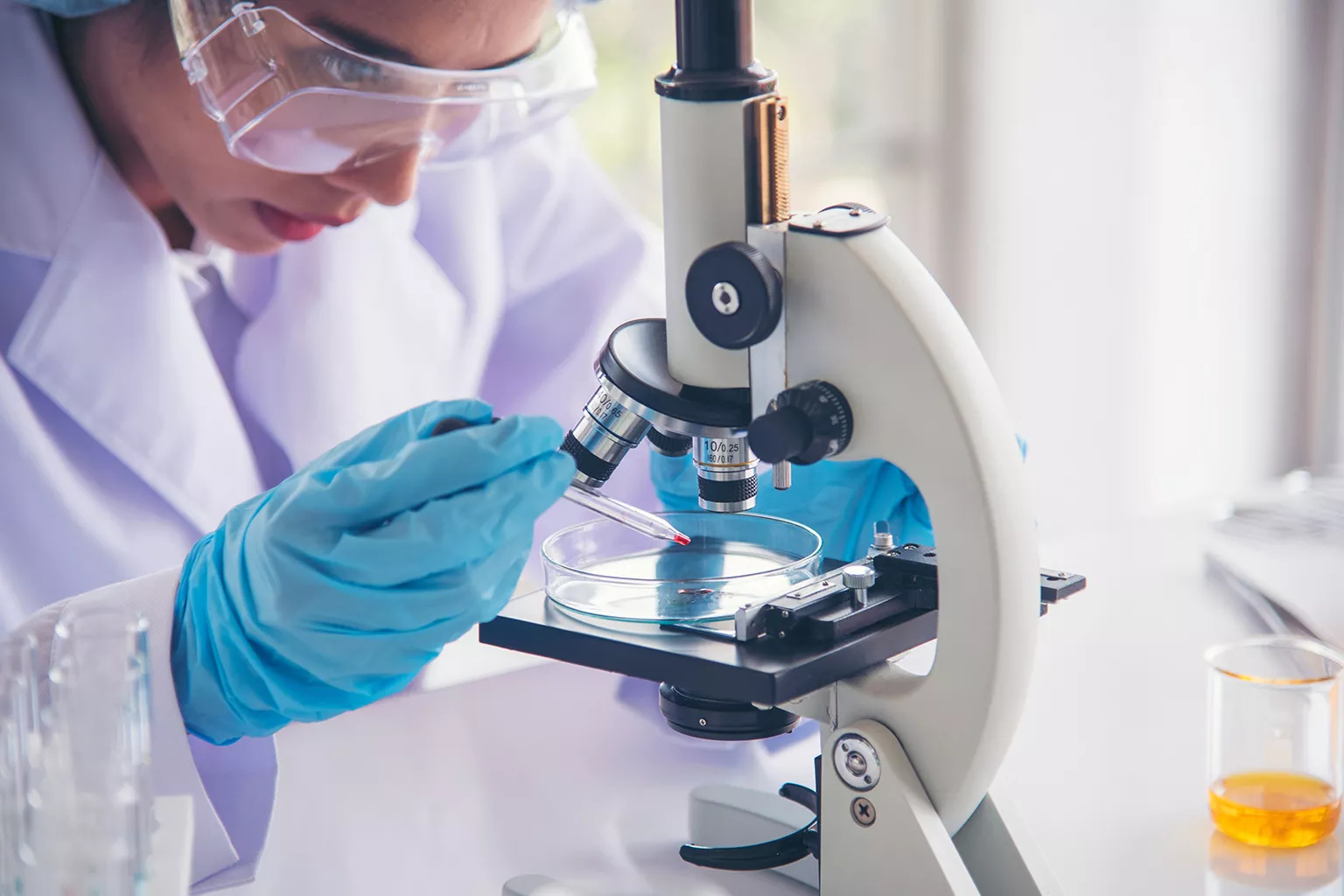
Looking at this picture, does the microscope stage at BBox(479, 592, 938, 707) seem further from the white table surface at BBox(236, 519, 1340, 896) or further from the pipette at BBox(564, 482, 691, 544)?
the white table surface at BBox(236, 519, 1340, 896)

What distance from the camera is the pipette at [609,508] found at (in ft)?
3.46

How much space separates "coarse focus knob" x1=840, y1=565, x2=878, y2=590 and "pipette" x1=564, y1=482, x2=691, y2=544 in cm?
15

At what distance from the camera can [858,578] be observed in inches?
40.6

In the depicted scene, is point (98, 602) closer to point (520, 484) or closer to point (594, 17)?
point (520, 484)

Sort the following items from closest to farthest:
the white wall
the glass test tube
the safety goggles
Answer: the glass test tube
the safety goggles
the white wall

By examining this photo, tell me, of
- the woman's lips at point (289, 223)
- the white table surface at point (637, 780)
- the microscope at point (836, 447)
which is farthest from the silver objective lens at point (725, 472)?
the woman's lips at point (289, 223)

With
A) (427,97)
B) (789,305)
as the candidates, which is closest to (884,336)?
(789,305)

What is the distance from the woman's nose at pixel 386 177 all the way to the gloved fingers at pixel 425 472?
477mm

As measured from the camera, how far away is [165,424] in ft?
4.90

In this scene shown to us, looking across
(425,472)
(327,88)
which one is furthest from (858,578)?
(327,88)

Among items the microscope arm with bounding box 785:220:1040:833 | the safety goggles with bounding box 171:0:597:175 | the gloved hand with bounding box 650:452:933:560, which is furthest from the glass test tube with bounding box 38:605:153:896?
the gloved hand with bounding box 650:452:933:560

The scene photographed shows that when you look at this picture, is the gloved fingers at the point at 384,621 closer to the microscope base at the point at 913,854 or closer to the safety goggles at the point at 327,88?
the microscope base at the point at 913,854

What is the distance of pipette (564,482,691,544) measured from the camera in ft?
3.46

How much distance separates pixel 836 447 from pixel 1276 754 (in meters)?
0.52
